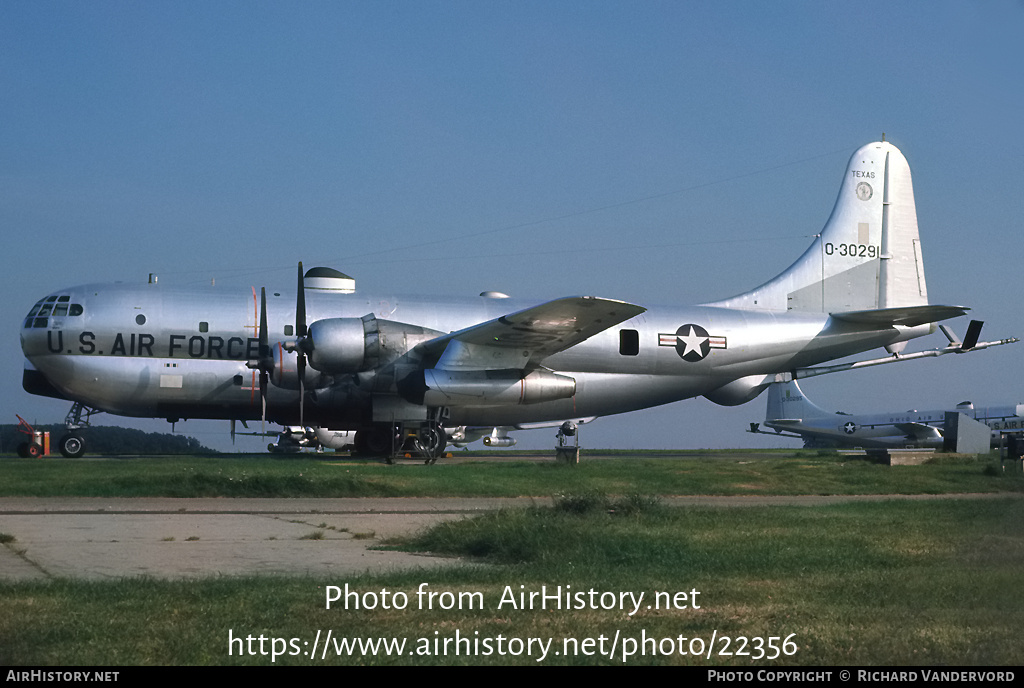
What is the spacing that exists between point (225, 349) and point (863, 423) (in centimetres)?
4991

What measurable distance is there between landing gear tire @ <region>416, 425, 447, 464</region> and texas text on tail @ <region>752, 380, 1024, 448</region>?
3512 cm

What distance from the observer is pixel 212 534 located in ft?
39.2

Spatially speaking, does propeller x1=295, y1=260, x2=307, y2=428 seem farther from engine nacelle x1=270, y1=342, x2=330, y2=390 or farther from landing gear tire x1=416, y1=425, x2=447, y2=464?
landing gear tire x1=416, y1=425, x2=447, y2=464


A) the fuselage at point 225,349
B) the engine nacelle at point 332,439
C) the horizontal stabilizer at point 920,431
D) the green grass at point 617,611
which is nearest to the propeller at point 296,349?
the fuselage at point 225,349

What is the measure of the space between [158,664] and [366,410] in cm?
2310

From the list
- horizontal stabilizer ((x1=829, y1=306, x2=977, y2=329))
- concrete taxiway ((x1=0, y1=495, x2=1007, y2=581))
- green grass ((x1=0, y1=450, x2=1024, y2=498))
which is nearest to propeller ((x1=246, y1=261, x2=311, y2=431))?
green grass ((x1=0, y1=450, x2=1024, y2=498))

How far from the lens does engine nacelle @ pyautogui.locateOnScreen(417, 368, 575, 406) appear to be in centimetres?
2606

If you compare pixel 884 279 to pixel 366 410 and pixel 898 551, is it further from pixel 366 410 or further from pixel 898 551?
pixel 898 551

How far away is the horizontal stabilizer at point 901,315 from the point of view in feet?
102

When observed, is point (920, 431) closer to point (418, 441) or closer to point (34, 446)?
point (418, 441)

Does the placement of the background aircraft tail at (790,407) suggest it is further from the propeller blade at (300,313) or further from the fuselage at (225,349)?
the propeller blade at (300,313)

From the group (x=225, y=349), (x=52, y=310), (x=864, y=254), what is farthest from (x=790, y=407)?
(x=52, y=310)
